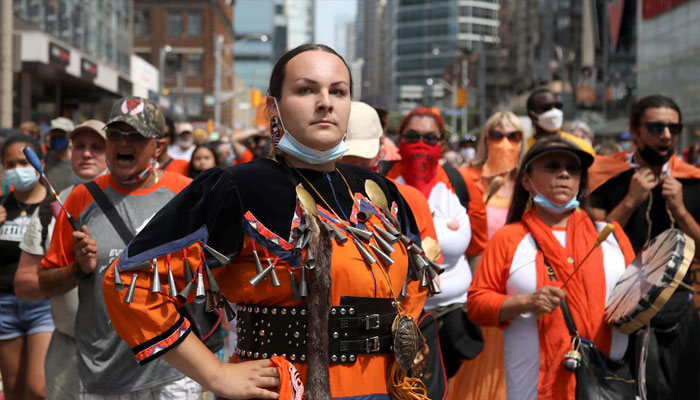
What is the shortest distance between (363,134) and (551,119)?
9.56ft

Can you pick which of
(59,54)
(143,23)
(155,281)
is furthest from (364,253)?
(143,23)

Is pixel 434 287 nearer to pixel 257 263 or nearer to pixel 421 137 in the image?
pixel 257 263

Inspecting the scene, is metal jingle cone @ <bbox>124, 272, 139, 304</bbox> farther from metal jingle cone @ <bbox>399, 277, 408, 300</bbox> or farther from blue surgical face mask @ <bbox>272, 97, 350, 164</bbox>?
metal jingle cone @ <bbox>399, 277, 408, 300</bbox>

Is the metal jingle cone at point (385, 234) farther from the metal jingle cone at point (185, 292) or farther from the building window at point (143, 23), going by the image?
the building window at point (143, 23)

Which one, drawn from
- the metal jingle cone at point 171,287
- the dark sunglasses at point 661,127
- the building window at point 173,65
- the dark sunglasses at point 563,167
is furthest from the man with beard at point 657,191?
the building window at point 173,65

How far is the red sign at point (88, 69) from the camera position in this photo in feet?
116

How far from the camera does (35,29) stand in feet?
93.6

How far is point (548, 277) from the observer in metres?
4.91

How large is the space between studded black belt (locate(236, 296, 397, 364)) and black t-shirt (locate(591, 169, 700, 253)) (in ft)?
12.0

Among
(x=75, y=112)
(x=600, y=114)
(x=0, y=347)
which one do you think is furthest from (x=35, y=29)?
(x=600, y=114)

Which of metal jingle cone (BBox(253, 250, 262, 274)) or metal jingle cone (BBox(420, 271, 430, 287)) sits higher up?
metal jingle cone (BBox(253, 250, 262, 274))

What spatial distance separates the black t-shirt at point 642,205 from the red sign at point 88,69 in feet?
103

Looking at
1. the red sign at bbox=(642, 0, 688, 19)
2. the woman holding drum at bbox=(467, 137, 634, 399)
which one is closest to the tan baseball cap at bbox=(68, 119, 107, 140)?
the woman holding drum at bbox=(467, 137, 634, 399)

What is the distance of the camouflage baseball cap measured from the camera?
15.8 feet
